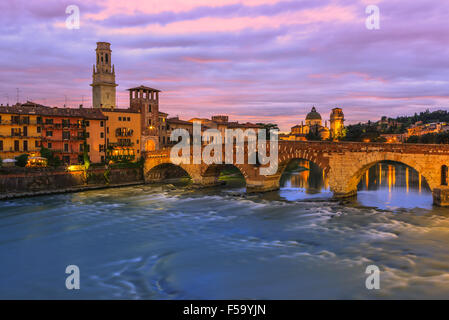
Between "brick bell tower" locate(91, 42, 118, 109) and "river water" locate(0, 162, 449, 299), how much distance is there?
32.0 m

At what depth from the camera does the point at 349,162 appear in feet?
91.1

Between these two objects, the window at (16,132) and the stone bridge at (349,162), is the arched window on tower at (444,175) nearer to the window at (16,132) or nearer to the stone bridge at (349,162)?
the stone bridge at (349,162)

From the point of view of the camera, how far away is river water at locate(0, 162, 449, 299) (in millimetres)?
13352

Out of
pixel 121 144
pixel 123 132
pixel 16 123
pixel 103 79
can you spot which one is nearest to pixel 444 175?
pixel 121 144

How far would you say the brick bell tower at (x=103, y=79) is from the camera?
2347 inches

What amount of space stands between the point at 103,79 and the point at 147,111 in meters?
14.2

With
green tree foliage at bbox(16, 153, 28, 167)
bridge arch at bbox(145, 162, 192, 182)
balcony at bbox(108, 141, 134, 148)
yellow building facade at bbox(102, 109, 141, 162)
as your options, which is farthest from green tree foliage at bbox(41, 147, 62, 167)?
bridge arch at bbox(145, 162, 192, 182)

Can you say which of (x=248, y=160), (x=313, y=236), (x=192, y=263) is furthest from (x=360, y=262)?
(x=248, y=160)

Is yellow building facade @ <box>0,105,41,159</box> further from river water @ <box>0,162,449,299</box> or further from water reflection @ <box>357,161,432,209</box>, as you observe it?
water reflection @ <box>357,161,432,209</box>

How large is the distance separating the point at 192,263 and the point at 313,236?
728cm

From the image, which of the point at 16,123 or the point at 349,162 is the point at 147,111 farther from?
the point at 349,162

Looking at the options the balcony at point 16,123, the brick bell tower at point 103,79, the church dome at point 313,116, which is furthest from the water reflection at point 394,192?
the church dome at point 313,116

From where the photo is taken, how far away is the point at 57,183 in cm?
3525
